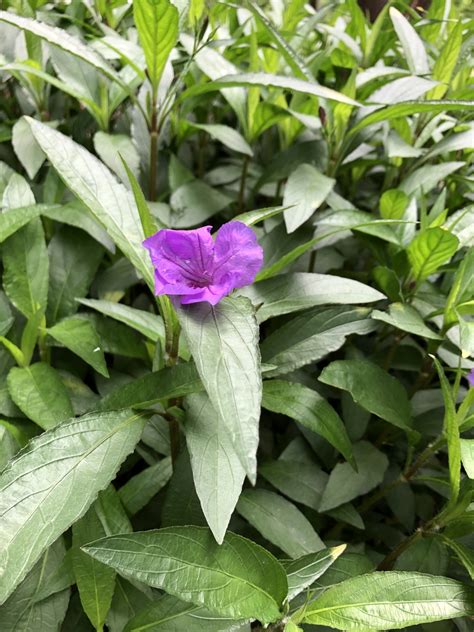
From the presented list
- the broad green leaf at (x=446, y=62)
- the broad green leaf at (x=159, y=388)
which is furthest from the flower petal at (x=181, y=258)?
the broad green leaf at (x=446, y=62)

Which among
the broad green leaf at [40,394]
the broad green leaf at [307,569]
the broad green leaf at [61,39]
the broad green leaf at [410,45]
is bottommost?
the broad green leaf at [307,569]

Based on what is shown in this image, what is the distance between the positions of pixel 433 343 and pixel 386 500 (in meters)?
0.28

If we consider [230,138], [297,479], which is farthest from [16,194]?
[297,479]

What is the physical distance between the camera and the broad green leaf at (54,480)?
1.59 ft

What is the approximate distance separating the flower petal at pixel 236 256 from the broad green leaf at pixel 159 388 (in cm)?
11

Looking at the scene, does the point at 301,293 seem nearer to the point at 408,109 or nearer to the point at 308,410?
the point at 308,410

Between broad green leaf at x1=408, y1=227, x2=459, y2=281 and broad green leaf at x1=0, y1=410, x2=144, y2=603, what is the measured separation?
442 millimetres

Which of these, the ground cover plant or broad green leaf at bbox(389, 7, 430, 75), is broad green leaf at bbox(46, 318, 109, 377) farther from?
broad green leaf at bbox(389, 7, 430, 75)

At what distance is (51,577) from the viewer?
63 centimetres

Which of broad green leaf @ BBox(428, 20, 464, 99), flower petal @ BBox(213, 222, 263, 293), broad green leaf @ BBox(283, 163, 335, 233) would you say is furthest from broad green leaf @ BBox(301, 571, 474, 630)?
broad green leaf @ BBox(428, 20, 464, 99)

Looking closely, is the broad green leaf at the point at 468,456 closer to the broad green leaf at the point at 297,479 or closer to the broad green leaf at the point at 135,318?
the broad green leaf at the point at 297,479

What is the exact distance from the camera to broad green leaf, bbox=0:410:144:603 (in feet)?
1.59

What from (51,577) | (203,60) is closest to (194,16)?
(203,60)

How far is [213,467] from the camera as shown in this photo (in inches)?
21.2
